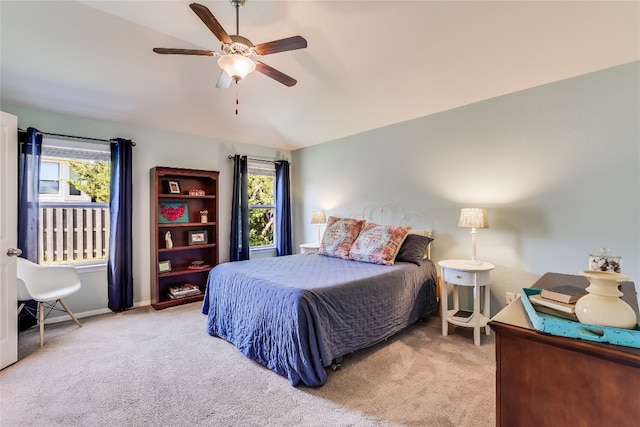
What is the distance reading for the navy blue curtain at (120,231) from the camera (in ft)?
11.4

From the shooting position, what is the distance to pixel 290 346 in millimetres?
2041

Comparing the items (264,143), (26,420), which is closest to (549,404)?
(26,420)

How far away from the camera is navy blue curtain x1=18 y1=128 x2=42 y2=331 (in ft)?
9.72

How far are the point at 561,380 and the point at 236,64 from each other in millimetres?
2234

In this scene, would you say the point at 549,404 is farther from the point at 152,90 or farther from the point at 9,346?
the point at 152,90

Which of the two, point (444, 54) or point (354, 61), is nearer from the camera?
point (444, 54)

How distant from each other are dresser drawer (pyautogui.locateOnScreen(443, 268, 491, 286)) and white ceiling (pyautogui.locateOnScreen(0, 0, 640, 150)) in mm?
1819

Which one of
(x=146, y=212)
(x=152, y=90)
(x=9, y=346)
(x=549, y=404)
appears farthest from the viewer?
(x=146, y=212)

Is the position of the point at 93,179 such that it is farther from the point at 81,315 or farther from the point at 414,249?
the point at 414,249

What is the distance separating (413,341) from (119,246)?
11.4 ft

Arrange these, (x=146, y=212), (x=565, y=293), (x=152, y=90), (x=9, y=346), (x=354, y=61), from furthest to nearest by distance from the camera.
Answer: (x=146, y=212) < (x=152, y=90) < (x=354, y=61) < (x=9, y=346) < (x=565, y=293)

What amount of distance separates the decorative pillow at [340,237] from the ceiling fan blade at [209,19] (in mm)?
2361

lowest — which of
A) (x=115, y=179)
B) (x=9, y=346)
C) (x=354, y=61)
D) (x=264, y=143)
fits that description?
(x=9, y=346)

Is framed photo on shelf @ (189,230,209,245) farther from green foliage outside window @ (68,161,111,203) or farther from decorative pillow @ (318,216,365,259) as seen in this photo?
decorative pillow @ (318,216,365,259)
